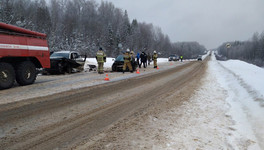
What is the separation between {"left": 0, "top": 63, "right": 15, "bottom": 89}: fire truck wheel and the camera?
714 cm

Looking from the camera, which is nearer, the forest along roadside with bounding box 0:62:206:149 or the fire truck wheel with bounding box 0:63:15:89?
the forest along roadside with bounding box 0:62:206:149

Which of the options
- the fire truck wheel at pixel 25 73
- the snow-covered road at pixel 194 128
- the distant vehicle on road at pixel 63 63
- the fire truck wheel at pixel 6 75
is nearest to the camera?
the snow-covered road at pixel 194 128

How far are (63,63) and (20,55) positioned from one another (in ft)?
15.9

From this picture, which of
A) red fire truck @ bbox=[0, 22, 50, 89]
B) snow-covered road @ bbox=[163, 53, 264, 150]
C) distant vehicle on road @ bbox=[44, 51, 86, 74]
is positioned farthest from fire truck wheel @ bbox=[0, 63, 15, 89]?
snow-covered road @ bbox=[163, 53, 264, 150]

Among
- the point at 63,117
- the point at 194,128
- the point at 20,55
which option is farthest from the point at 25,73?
the point at 194,128

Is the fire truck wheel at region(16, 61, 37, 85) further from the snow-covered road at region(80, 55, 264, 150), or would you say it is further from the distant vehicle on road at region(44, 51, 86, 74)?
the snow-covered road at region(80, 55, 264, 150)

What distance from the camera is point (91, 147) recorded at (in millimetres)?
2768

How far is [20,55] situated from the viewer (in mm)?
7906

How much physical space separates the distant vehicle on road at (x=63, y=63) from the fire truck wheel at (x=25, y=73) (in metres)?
3.57

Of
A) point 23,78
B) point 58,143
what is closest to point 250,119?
point 58,143

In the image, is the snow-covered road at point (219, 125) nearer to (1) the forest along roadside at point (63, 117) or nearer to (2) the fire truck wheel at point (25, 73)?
(1) the forest along roadside at point (63, 117)

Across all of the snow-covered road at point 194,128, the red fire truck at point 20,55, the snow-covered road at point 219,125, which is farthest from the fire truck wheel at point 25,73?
the snow-covered road at point 219,125

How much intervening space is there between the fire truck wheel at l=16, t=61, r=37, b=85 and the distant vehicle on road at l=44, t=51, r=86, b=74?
11.7 feet

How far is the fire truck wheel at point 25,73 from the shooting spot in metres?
8.01
